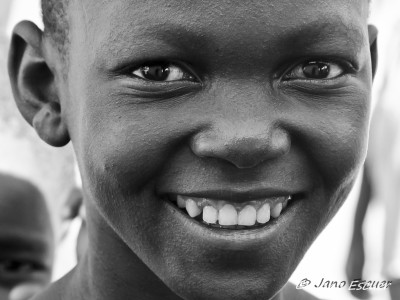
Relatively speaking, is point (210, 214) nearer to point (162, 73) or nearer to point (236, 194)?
point (236, 194)

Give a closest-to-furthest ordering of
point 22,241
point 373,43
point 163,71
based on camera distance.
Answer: point 163,71, point 373,43, point 22,241

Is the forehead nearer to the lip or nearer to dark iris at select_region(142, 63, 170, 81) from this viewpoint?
dark iris at select_region(142, 63, 170, 81)

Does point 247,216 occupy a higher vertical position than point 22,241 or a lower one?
lower

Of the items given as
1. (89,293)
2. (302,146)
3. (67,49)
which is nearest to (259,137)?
(302,146)

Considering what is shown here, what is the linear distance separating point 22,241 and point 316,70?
1.18 metres

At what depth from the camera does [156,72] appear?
3.95 feet

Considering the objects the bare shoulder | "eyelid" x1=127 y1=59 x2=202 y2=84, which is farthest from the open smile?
the bare shoulder

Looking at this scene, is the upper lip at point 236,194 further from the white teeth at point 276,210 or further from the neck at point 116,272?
the neck at point 116,272

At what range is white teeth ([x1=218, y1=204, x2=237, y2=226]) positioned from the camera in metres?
1.18

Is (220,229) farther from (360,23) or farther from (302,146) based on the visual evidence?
(360,23)

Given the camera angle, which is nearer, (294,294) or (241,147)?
(241,147)

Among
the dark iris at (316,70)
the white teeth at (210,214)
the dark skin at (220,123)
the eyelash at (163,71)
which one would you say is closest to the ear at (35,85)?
the dark skin at (220,123)

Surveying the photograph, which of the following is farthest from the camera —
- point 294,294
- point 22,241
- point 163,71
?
point 22,241

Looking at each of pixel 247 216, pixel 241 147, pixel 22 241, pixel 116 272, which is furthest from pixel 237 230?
pixel 22 241
